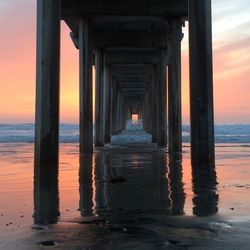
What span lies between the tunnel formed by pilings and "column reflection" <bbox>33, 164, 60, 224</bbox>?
148 cm

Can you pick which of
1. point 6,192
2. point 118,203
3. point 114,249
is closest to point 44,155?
point 6,192

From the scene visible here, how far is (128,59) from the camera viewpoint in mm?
27719

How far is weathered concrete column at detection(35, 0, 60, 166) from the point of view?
9.56m

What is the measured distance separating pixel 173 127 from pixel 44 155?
298 inches

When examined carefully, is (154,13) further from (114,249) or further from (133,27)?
(114,249)

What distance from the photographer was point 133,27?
21562 millimetres

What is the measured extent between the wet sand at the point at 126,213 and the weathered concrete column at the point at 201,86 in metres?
2.32

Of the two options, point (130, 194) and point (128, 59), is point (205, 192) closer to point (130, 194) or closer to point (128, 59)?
point (130, 194)

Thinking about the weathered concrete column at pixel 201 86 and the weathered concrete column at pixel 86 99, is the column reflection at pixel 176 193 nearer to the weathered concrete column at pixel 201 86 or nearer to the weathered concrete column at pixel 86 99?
the weathered concrete column at pixel 201 86

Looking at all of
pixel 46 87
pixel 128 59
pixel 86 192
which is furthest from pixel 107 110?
pixel 86 192

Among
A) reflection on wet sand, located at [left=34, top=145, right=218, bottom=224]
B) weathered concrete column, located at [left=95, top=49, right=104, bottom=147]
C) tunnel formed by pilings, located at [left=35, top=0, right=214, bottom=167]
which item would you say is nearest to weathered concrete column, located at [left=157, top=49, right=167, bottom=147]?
tunnel formed by pilings, located at [left=35, top=0, right=214, bottom=167]

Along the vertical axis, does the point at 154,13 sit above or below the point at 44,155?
above

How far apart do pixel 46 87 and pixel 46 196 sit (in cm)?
451

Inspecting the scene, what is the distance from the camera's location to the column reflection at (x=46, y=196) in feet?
13.7
